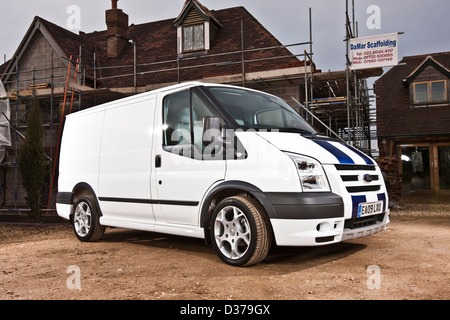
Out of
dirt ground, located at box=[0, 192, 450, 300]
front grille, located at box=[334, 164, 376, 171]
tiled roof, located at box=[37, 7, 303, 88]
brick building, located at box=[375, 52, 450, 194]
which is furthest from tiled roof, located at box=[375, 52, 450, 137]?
front grille, located at box=[334, 164, 376, 171]

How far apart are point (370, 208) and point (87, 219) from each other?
4.41 metres

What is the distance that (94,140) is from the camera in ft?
21.5

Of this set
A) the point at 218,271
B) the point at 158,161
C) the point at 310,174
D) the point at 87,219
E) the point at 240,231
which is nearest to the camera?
the point at 310,174

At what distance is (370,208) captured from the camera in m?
4.54

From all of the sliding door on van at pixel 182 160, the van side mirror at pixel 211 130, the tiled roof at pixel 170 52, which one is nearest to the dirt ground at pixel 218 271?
the sliding door on van at pixel 182 160

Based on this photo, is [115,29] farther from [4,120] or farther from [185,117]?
[185,117]

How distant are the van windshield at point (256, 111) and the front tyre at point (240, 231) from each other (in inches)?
35.8

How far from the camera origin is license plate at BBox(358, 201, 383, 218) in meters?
4.39

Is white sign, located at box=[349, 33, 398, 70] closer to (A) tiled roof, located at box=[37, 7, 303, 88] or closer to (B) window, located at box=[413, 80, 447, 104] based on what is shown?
(A) tiled roof, located at box=[37, 7, 303, 88]

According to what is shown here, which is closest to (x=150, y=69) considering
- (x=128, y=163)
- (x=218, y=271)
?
(x=128, y=163)

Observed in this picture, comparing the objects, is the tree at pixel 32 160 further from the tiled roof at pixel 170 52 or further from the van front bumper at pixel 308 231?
Answer: the van front bumper at pixel 308 231

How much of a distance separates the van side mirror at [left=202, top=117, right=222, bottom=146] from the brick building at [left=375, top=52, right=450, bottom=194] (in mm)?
16080
